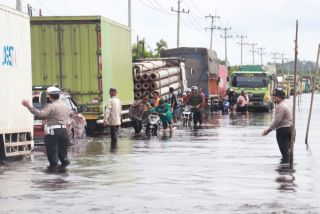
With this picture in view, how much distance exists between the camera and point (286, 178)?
15.4m

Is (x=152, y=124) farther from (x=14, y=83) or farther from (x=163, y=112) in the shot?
(x=14, y=83)

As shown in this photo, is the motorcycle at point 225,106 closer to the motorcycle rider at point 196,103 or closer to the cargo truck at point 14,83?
the motorcycle rider at point 196,103

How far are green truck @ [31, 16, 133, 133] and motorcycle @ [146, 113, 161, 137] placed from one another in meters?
1.68

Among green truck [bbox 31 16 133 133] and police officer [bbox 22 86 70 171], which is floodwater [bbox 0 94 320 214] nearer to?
police officer [bbox 22 86 70 171]

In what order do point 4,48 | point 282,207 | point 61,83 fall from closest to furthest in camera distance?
point 282,207 → point 4,48 → point 61,83

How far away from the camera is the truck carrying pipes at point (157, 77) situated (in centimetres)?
3666

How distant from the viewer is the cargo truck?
18.1m

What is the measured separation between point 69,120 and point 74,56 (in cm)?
585

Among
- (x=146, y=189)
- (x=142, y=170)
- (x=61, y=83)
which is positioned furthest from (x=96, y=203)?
(x=61, y=83)

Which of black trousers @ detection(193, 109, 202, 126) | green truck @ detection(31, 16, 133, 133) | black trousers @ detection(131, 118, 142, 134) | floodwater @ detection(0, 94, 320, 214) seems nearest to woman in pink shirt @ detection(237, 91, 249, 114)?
black trousers @ detection(193, 109, 202, 126)

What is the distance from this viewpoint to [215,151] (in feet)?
73.0

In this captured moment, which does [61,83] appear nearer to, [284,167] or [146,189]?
[284,167]

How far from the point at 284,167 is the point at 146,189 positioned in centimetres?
466

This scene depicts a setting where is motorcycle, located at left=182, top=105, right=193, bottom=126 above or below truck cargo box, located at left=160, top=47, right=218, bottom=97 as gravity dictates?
below
